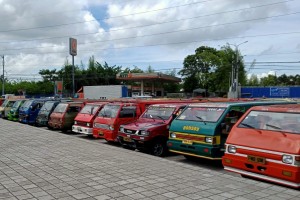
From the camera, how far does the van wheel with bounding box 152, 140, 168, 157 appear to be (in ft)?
35.1

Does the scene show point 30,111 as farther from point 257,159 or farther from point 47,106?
point 257,159

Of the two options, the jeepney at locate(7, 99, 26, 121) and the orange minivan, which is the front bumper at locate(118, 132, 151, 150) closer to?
the orange minivan

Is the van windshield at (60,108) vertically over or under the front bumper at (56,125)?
over

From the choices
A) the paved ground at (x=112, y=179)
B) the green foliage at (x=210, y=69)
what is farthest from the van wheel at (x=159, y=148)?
the green foliage at (x=210, y=69)

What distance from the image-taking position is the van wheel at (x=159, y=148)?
35.1ft

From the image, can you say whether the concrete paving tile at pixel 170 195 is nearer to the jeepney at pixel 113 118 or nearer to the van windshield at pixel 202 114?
the van windshield at pixel 202 114

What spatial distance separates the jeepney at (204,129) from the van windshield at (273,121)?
4.01 ft

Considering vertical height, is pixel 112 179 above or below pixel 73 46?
below

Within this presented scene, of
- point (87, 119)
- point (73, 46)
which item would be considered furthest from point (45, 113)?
point (73, 46)

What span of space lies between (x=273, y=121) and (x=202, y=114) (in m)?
2.68

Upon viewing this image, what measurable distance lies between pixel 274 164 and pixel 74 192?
145 inches

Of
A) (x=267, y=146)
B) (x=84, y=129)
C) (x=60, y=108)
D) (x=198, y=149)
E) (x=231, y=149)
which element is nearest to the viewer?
(x=267, y=146)

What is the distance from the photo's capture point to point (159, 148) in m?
10.8

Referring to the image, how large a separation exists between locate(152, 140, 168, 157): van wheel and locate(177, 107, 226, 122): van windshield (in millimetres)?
1117
